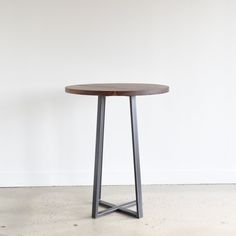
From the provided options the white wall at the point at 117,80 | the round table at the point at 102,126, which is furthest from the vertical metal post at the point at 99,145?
the white wall at the point at 117,80

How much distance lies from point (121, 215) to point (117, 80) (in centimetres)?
118

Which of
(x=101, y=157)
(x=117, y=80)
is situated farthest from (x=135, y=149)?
(x=117, y=80)

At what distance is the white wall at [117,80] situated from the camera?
119 inches

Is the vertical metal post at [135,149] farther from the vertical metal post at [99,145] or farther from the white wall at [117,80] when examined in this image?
the white wall at [117,80]

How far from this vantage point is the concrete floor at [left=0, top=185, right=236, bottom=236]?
2260mm

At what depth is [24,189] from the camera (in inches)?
121

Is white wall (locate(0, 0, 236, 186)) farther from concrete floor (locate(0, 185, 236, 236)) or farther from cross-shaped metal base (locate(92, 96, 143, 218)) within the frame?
cross-shaped metal base (locate(92, 96, 143, 218))

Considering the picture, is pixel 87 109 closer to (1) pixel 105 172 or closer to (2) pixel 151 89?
(1) pixel 105 172

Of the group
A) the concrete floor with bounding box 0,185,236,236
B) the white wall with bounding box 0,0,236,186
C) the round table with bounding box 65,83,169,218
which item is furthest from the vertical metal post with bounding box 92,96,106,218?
the white wall with bounding box 0,0,236,186

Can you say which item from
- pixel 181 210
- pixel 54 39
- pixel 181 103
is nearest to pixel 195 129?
pixel 181 103

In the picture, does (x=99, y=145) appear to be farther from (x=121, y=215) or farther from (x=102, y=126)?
(x=121, y=215)

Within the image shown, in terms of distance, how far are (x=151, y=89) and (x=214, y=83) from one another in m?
1.06

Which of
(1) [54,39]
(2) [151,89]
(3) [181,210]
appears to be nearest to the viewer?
(2) [151,89]

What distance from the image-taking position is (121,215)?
2510 millimetres
